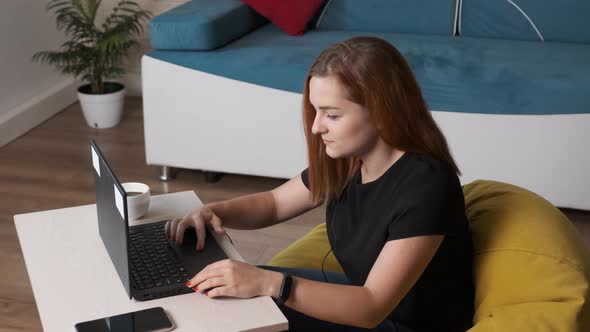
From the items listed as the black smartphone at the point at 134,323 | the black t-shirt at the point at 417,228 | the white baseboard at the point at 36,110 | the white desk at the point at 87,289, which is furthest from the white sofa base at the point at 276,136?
the black smartphone at the point at 134,323

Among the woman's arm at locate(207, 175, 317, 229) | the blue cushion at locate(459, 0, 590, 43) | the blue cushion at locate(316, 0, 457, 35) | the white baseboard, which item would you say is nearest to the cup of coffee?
the woman's arm at locate(207, 175, 317, 229)

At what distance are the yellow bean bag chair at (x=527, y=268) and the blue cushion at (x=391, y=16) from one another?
1.97 m

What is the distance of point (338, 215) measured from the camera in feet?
6.08

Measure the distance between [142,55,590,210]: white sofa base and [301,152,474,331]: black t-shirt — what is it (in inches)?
55.3

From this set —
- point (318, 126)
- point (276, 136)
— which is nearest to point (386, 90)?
point (318, 126)

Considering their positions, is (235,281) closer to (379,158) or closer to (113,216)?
(113,216)

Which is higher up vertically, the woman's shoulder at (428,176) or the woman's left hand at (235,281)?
the woman's shoulder at (428,176)

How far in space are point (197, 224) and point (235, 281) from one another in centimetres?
28

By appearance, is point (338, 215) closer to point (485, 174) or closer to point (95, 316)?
point (95, 316)

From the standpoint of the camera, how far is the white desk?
4.86 ft

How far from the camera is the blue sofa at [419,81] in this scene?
3141 millimetres

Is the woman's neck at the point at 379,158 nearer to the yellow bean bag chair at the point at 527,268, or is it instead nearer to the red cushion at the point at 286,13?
the yellow bean bag chair at the point at 527,268

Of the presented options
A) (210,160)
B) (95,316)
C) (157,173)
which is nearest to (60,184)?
(157,173)

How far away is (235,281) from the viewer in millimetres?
1537
